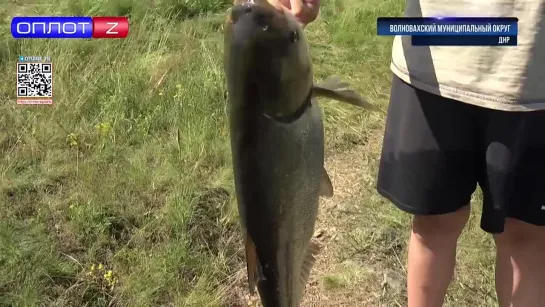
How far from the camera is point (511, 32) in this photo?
1.53 metres

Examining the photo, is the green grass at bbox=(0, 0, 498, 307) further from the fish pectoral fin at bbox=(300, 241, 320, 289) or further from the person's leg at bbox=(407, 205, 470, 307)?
the fish pectoral fin at bbox=(300, 241, 320, 289)

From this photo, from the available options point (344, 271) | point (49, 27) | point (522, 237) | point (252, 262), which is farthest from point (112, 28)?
point (252, 262)

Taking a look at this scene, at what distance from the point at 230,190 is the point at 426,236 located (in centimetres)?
146

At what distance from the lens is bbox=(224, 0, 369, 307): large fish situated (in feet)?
3.63

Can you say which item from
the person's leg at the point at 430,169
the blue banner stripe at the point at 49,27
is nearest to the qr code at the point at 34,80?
the blue banner stripe at the point at 49,27

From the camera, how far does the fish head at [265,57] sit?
1098 millimetres

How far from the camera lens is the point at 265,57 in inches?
43.7

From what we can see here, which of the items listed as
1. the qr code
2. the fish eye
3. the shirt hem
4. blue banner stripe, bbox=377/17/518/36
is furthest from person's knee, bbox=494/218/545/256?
the qr code

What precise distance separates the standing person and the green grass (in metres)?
0.80

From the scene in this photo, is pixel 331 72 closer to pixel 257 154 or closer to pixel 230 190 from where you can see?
pixel 230 190

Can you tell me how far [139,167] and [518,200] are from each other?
2.07 meters

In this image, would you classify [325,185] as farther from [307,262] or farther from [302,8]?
[302,8]

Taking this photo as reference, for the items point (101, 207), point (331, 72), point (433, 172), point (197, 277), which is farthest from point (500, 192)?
point (331, 72)

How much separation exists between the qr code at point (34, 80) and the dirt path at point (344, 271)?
190cm
